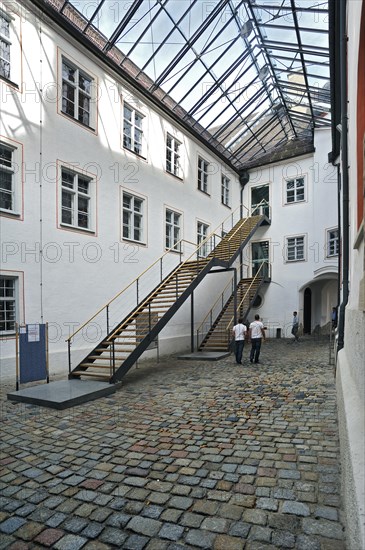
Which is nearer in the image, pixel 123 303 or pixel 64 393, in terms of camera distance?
pixel 64 393

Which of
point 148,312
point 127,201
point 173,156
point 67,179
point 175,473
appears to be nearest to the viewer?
point 175,473

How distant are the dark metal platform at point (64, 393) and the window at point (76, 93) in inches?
317

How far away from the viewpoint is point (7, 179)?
9.54 m

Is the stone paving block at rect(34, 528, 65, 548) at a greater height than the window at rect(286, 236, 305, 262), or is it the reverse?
the window at rect(286, 236, 305, 262)

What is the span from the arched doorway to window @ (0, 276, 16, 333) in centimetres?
1776

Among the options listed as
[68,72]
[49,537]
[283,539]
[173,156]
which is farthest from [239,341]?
[68,72]

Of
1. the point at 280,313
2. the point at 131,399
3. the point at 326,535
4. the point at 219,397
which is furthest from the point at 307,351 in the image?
the point at 326,535

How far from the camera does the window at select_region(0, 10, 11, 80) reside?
30.9 feet

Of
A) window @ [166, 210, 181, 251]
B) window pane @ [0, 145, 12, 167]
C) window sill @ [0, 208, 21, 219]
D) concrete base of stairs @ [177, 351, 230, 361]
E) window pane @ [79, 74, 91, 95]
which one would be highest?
window pane @ [79, 74, 91, 95]

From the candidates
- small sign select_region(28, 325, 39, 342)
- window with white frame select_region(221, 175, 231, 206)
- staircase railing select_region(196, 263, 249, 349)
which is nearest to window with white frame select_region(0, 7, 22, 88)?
small sign select_region(28, 325, 39, 342)

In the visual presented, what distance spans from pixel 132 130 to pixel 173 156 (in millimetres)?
3084

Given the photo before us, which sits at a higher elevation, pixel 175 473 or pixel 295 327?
pixel 175 473

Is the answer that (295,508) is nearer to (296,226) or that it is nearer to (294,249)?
(294,249)

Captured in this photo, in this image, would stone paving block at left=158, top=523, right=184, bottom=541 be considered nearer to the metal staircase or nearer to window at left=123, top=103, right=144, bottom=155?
the metal staircase
